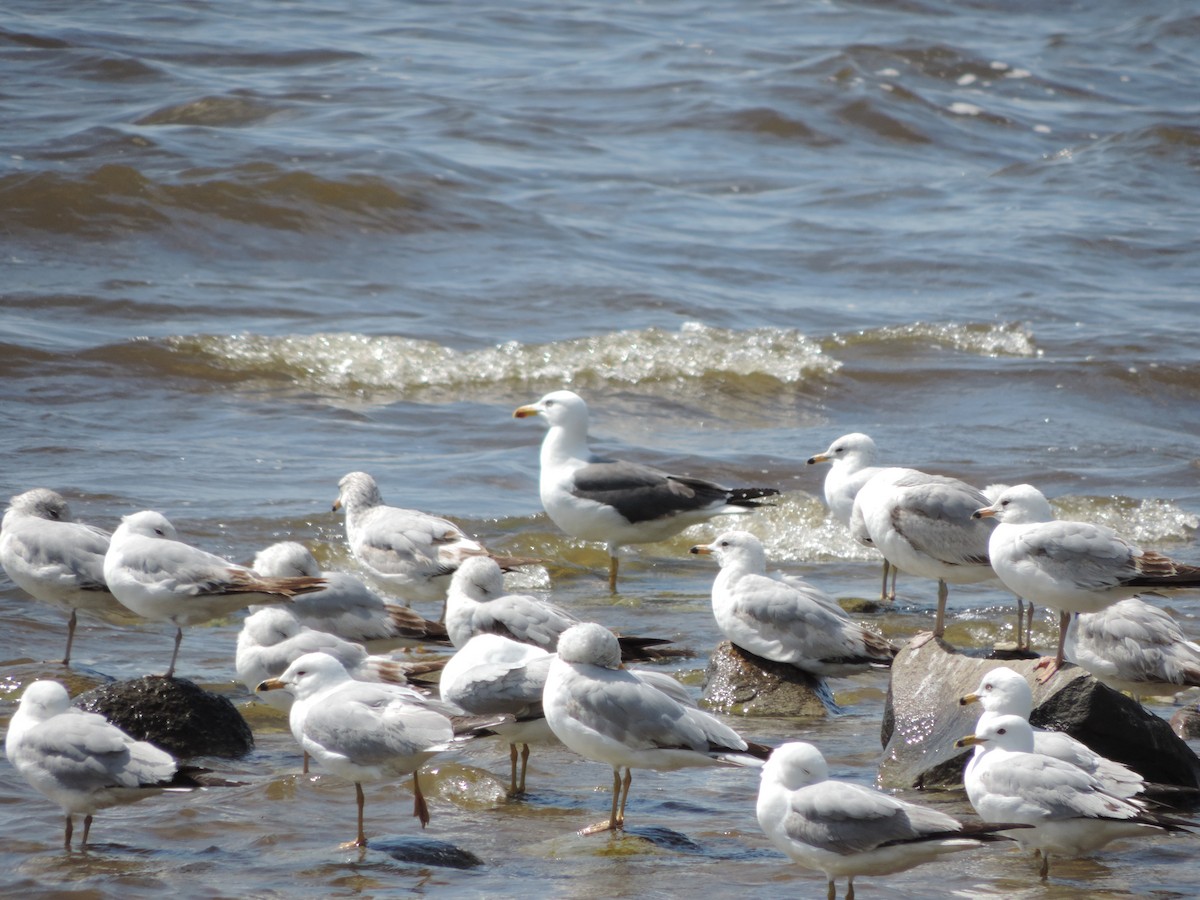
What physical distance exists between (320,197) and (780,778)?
52.9ft

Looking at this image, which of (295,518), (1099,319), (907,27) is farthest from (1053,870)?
(907,27)

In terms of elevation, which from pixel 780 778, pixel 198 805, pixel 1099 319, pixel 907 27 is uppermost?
pixel 907 27

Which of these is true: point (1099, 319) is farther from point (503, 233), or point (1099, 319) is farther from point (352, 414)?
point (352, 414)

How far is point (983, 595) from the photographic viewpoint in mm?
10516

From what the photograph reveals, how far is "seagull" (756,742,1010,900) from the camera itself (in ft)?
17.0

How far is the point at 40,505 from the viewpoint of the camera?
27.8 ft

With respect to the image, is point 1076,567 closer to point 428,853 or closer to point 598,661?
point 598,661

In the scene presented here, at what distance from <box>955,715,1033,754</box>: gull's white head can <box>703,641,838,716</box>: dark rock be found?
2.00 meters

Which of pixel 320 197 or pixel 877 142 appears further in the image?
pixel 877 142

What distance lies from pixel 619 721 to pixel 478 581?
1891 mm

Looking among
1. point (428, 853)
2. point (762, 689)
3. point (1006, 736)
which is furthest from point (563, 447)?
Answer: point (1006, 736)

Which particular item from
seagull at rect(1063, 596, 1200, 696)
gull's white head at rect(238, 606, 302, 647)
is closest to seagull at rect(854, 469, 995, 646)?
seagull at rect(1063, 596, 1200, 696)

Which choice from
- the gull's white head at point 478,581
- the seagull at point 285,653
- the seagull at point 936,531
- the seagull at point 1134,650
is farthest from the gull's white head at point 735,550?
the seagull at point 285,653

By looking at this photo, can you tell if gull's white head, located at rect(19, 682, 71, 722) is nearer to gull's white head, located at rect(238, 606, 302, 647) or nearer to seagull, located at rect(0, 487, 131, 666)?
gull's white head, located at rect(238, 606, 302, 647)
